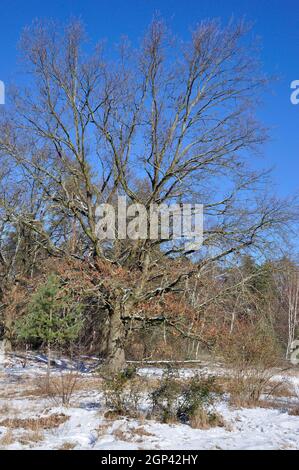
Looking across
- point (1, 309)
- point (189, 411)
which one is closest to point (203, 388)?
point (189, 411)

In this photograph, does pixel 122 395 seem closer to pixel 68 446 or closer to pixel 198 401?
pixel 198 401

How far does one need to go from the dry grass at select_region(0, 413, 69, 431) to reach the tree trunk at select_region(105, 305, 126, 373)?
6535mm

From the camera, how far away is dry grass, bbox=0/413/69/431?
6525mm

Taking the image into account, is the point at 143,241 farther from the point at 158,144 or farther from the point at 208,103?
the point at 208,103

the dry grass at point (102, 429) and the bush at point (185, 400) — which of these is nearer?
the dry grass at point (102, 429)

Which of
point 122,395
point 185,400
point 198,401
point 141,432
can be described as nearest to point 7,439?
point 141,432

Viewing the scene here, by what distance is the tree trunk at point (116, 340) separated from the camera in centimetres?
1381

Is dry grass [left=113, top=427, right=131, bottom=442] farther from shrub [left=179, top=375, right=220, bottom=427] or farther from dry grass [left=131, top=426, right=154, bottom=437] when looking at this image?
shrub [left=179, top=375, right=220, bottom=427]

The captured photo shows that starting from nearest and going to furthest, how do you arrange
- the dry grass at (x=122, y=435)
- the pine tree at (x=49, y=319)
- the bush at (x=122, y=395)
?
the dry grass at (x=122, y=435)
the bush at (x=122, y=395)
the pine tree at (x=49, y=319)

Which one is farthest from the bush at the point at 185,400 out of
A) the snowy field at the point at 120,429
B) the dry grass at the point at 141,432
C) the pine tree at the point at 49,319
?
the pine tree at the point at 49,319

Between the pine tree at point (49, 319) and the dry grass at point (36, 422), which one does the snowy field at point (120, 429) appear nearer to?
the dry grass at point (36, 422)

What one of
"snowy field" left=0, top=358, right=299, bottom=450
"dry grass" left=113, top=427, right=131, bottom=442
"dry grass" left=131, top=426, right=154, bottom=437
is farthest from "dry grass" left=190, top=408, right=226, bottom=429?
"dry grass" left=113, top=427, right=131, bottom=442

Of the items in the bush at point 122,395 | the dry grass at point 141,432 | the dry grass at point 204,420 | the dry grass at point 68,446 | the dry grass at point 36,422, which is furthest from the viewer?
the bush at point 122,395
